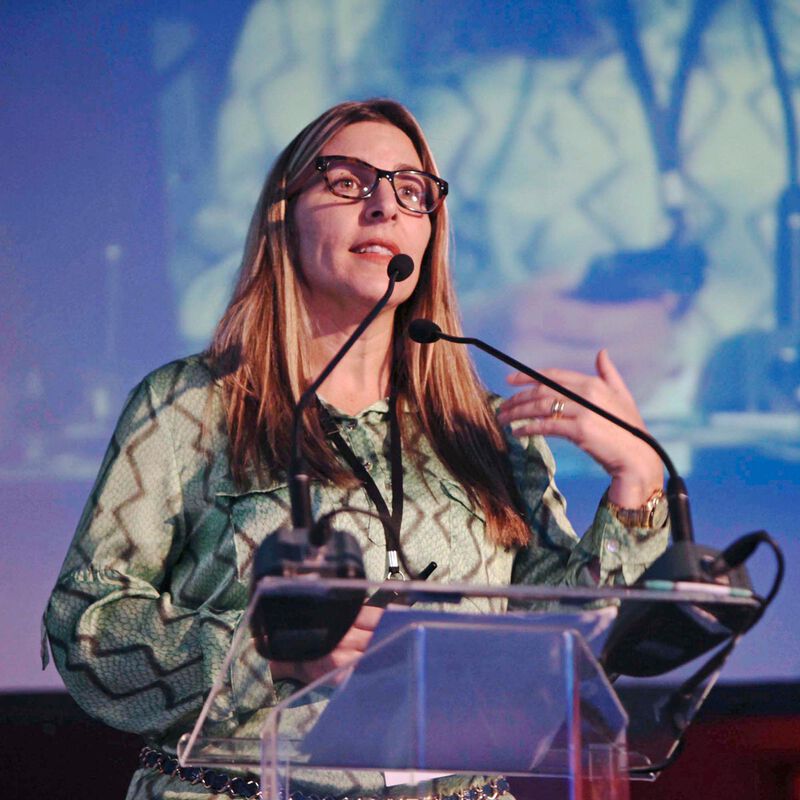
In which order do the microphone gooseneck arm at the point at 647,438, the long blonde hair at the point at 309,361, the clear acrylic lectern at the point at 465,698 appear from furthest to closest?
the long blonde hair at the point at 309,361, the microphone gooseneck arm at the point at 647,438, the clear acrylic lectern at the point at 465,698

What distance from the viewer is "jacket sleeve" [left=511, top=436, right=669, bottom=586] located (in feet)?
5.73

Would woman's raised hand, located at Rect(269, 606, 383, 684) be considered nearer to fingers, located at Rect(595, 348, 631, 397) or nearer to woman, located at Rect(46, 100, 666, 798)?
woman, located at Rect(46, 100, 666, 798)

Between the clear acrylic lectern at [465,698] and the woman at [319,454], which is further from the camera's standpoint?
the woman at [319,454]

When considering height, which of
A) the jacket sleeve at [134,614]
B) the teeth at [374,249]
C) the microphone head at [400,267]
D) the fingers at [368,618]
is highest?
the teeth at [374,249]

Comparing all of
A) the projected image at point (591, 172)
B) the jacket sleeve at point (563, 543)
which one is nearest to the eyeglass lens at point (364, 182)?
the jacket sleeve at point (563, 543)

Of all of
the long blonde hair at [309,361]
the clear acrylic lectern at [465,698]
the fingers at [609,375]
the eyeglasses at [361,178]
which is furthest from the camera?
the eyeglasses at [361,178]

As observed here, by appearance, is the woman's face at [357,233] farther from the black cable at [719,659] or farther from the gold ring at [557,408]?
the black cable at [719,659]

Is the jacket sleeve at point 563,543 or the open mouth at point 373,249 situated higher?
the open mouth at point 373,249

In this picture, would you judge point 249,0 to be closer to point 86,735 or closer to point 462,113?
point 462,113

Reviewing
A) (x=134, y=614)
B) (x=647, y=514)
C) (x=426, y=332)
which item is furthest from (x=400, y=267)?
(x=134, y=614)

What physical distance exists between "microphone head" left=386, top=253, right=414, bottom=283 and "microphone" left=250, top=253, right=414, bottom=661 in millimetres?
676

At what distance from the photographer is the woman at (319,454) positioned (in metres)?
1.66

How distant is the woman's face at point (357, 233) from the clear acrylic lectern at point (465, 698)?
82 centimetres

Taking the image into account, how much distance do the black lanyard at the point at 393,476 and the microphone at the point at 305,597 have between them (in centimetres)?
54
